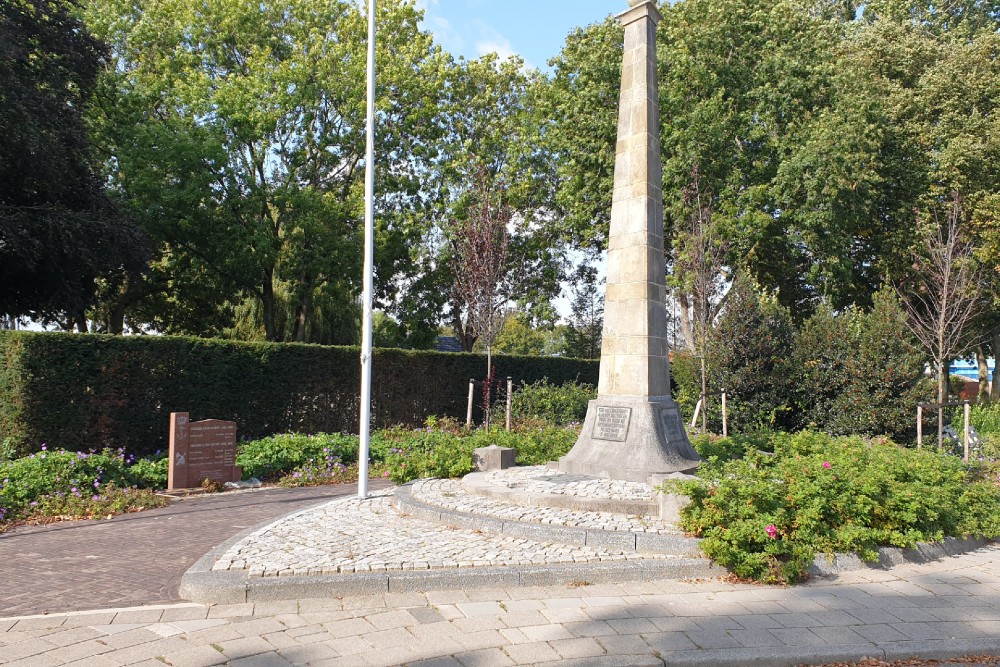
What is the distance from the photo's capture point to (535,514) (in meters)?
7.20

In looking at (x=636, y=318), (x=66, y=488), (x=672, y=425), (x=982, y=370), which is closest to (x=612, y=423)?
(x=672, y=425)

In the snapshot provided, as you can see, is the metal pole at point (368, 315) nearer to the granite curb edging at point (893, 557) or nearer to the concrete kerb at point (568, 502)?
the concrete kerb at point (568, 502)

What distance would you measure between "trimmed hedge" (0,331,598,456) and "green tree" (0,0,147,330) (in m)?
3.95

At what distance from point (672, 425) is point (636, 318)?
1558mm

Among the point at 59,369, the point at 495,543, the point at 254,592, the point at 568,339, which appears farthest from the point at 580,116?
the point at 254,592

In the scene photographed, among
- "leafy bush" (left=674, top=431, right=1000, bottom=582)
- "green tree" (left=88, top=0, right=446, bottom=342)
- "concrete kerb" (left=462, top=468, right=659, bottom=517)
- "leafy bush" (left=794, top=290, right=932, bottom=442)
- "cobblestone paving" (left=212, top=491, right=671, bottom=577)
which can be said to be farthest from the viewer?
"green tree" (left=88, top=0, right=446, bottom=342)

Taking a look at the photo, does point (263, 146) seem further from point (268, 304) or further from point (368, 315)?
point (368, 315)

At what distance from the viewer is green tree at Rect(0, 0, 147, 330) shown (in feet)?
42.2

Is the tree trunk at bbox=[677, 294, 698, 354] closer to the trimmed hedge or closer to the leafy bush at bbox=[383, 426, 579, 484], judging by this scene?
the trimmed hedge

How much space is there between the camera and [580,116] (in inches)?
847

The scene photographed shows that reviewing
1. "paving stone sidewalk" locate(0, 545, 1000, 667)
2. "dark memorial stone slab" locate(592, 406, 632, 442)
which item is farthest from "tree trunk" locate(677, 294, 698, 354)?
"paving stone sidewalk" locate(0, 545, 1000, 667)

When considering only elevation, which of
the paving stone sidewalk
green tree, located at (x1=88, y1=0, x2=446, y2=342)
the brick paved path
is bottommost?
the brick paved path

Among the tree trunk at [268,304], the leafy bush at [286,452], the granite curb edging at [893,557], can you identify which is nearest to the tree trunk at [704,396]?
the leafy bush at [286,452]

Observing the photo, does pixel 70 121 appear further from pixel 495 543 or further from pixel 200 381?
pixel 495 543
